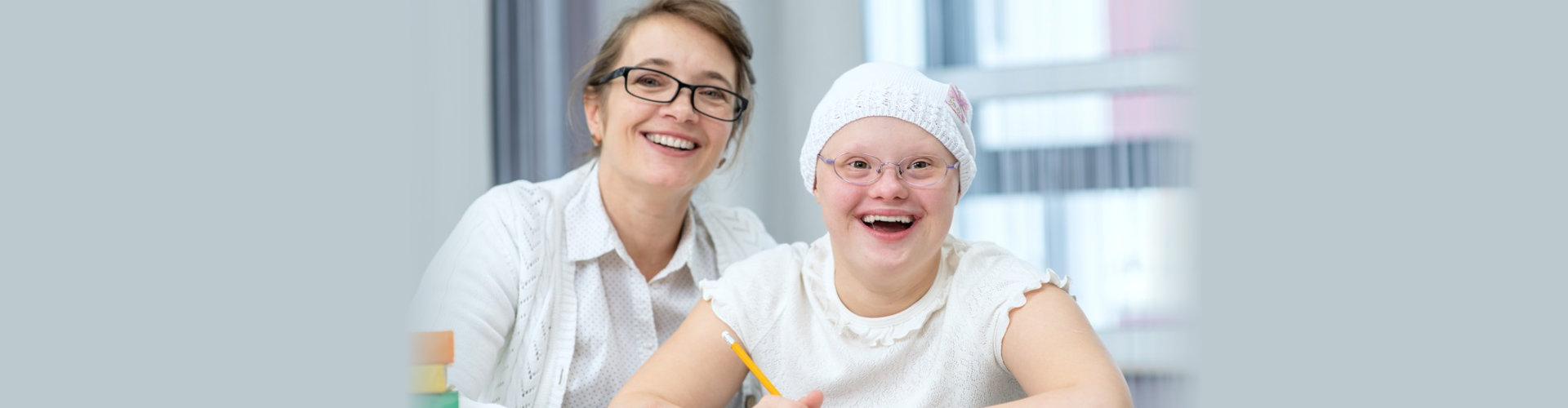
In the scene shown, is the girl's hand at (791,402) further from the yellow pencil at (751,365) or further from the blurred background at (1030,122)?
the blurred background at (1030,122)

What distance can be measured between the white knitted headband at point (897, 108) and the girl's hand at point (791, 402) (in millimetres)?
313

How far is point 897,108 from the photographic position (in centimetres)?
133

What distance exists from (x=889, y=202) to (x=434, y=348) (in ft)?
1.91

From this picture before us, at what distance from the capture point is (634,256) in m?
1.90

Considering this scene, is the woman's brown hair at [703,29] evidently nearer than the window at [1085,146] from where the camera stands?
Yes

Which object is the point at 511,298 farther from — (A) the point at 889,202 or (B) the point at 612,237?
(A) the point at 889,202

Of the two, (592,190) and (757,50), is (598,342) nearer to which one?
(592,190)

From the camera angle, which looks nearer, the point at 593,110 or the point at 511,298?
the point at 511,298

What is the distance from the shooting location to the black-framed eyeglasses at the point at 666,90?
5.94 ft

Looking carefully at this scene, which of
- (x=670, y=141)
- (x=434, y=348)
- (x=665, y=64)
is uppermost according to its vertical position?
(x=665, y=64)

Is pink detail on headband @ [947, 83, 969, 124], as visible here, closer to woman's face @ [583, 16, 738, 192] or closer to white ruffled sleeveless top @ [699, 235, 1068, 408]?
white ruffled sleeveless top @ [699, 235, 1068, 408]

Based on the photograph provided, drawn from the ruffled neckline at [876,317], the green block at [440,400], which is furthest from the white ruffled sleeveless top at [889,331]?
the green block at [440,400]

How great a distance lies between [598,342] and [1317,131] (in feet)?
4.35

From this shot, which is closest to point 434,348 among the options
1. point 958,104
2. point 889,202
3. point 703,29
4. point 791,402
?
point 791,402
